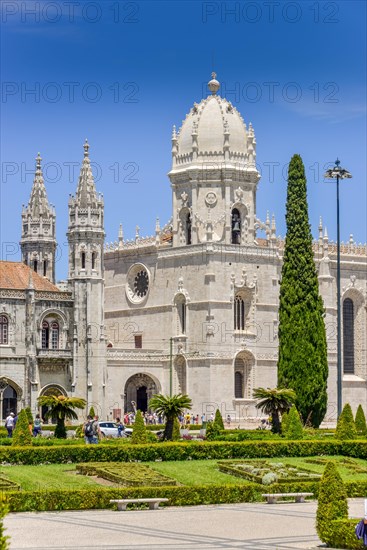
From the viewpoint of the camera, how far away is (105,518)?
3653cm

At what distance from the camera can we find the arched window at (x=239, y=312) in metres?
94.4

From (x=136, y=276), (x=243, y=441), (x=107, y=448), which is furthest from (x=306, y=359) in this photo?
(x=136, y=276)

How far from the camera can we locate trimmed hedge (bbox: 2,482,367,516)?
37.8 m

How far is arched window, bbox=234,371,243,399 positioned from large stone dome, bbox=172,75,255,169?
15041mm

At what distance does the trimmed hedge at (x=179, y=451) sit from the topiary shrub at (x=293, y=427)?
1925 millimetres

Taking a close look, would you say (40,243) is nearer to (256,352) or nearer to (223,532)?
(256,352)

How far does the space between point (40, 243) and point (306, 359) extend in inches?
1092

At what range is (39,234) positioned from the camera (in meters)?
92.3

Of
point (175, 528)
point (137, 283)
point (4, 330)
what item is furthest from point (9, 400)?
point (175, 528)

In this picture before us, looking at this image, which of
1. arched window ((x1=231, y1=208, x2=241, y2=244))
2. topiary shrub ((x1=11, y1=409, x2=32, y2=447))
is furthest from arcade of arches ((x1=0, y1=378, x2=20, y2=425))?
topiary shrub ((x1=11, y1=409, x2=32, y2=447))

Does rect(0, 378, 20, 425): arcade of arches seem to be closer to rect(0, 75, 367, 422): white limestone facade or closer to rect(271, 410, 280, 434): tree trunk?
rect(0, 75, 367, 422): white limestone facade

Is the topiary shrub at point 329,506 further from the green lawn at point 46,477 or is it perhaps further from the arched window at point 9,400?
the arched window at point 9,400

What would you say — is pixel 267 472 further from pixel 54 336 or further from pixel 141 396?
pixel 141 396

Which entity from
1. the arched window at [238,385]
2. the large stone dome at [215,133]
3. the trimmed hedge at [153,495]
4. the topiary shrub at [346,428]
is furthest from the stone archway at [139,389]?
the trimmed hedge at [153,495]
